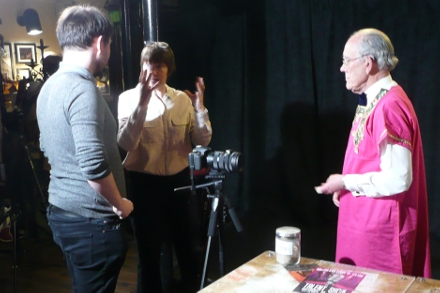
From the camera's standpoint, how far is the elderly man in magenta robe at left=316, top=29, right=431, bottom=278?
4.56 ft

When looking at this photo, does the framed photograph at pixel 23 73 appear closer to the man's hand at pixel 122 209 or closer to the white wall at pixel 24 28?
the white wall at pixel 24 28

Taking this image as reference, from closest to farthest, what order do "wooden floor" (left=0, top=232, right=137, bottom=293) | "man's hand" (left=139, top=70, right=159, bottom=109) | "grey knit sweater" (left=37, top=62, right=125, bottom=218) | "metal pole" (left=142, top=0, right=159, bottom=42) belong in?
"grey knit sweater" (left=37, top=62, right=125, bottom=218) → "man's hand" (left=139, top=70, right=159, bottom=109) → "wooden floor" (left=0, top=232, right=137, bottom=293) → "metal pole" (left=142, top=0, right=159, bottom=42)

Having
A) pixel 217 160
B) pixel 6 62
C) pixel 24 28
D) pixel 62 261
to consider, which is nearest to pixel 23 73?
pixel 6 62

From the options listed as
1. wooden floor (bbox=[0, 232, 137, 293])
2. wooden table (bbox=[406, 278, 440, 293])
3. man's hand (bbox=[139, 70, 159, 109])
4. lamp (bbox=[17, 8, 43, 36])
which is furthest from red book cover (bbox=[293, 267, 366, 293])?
lamp (bbox=[17, 8, 43, 36])

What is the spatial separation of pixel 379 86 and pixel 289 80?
2053 mm

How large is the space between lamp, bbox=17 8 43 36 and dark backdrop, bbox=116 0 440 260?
2.35ft

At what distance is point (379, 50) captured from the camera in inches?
58.9

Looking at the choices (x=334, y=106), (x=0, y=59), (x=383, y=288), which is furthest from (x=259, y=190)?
(x=383, y=288)

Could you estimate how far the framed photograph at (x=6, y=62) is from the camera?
9.21ft

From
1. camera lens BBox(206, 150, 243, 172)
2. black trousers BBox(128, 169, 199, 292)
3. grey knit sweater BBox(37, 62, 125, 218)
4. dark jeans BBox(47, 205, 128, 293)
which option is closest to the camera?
grey knit sweater BBox(37, 62, 125, 218)

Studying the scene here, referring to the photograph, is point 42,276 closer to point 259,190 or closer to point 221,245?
point 221,245

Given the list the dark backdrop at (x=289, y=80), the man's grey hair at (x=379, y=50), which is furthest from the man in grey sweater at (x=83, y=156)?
the dark backdrop at (x=289, y=80)

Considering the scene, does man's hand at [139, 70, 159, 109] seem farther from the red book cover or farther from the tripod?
the red book cover

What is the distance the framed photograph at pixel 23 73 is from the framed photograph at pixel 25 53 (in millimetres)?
55
